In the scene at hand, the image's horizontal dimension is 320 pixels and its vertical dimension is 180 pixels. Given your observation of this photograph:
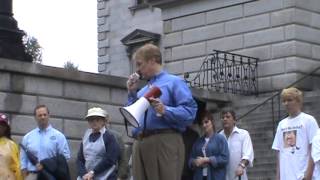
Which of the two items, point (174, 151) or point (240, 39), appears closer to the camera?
point (174, 151)

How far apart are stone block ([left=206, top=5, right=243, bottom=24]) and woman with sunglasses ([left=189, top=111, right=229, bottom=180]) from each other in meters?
14.1

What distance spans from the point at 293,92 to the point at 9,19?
7.28 meters

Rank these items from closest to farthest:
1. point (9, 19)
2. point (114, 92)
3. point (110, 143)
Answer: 1. point (110, 143)
2. point (9, 19)
3. point (114, 92)

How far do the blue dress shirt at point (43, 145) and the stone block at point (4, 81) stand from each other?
10.1ft

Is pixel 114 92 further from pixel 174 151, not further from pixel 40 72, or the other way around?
pixel 174 151

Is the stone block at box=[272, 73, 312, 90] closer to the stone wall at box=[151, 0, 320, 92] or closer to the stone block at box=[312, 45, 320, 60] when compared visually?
the stone wall at box=[151, 0, 320, 92]

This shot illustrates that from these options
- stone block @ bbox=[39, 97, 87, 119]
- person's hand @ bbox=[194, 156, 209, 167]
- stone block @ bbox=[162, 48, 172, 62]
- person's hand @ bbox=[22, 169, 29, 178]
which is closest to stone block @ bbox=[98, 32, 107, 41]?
stone block @ bbox=[162, 48, 172, 62]

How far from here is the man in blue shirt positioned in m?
8.57

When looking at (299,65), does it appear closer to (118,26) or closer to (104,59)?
(118,26)

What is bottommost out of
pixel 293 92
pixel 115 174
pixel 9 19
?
pixel 115 174

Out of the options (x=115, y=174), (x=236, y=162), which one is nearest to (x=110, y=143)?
(x=115, y=174)

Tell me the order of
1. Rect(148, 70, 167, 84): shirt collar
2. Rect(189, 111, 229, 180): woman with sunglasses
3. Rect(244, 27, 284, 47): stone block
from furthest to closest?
Rect(244, 27, 284, 47): stone block, Rect(189, 111, 229, 180): woman with sunglasses, Rect(148, 70, 167, 84): shirt collar

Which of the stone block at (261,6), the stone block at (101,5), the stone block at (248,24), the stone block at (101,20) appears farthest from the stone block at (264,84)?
the stone block at (101,5)

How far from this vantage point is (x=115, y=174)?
1254cm
